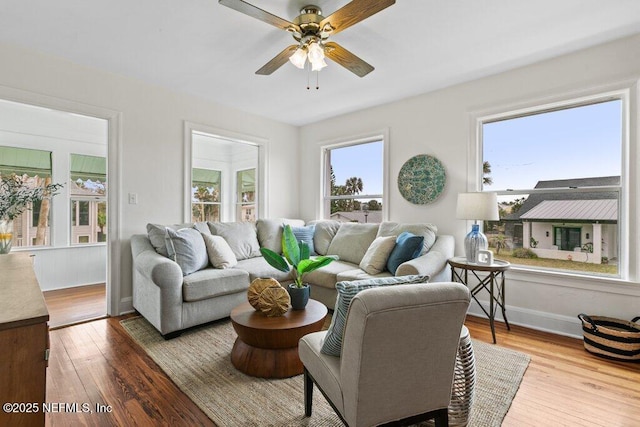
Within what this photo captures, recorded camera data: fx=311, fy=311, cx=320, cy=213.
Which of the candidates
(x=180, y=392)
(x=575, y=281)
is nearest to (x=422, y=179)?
(x=575, y=281)

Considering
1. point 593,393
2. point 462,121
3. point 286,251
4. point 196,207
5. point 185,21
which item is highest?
point 185,21

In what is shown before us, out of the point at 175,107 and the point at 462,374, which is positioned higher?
the point at 175,107

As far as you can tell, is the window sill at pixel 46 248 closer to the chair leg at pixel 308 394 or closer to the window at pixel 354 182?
the window at pixel 354 182

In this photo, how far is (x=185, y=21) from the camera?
90.3 inches

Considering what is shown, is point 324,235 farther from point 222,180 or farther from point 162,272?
point 222,180

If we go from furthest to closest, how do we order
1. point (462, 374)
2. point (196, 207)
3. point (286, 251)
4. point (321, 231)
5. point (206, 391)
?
point (196, 207)
point (321, 231)
point (286, 251)
point (206, 391)
point (462, 374)

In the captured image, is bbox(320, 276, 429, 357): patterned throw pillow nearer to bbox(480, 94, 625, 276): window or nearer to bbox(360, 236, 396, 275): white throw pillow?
bbox(360, 236, 396, 275): white throw pillow

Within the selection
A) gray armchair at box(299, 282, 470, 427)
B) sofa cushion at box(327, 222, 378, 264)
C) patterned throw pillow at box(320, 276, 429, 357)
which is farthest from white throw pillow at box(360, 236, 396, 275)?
gray armchair at box(299, 282, 470, 427)

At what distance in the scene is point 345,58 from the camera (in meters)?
2.38

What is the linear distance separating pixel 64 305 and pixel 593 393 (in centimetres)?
492

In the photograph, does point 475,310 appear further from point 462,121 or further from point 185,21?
point 185,21

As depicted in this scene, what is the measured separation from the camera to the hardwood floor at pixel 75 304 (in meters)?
3.14

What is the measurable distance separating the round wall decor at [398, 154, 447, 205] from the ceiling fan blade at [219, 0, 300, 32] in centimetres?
218

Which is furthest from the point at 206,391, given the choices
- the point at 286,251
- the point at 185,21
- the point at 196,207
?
the point at 196,207
